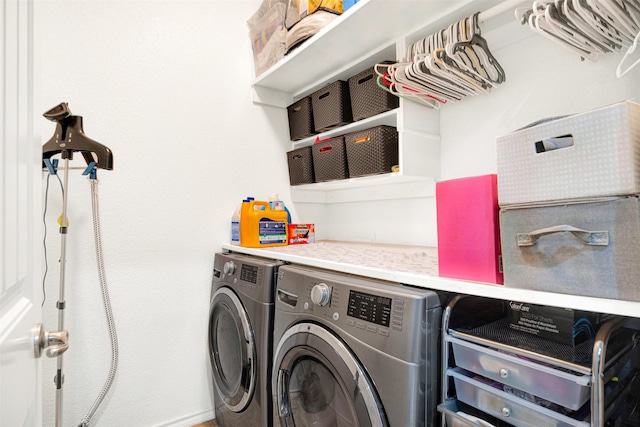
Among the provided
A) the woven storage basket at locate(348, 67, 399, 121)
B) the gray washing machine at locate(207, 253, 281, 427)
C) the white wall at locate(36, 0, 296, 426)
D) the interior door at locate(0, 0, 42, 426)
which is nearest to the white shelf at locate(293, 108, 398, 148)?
the woven storage basket at locate(348, 67, 399, 121)

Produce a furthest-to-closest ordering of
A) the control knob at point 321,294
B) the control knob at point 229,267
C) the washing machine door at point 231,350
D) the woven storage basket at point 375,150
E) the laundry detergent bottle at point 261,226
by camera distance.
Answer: the laundry detergent bottle at point 261,226 → the control knob at point 229,267 → the woven storage basket at point 375,150 → the washing machine door at point 231,350 → the control knob at point 321,294

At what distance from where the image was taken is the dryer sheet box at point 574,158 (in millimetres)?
621

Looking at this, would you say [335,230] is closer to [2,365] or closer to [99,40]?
[99,40]

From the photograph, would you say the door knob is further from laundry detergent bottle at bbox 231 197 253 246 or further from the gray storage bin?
laundry detergent bottle at bbox 231 197 253 246

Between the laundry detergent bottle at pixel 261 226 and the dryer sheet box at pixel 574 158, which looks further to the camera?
the laundry detergent bottle at pixel 261 226

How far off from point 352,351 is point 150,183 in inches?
58.9

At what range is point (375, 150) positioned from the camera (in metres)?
1.68

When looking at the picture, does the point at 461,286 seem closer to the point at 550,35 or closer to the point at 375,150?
the point at 550,35

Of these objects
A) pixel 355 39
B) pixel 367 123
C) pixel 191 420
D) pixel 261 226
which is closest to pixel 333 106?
pixel 367 123

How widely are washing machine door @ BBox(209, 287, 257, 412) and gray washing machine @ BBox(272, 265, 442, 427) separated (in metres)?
0.22

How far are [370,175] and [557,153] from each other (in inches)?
41.5

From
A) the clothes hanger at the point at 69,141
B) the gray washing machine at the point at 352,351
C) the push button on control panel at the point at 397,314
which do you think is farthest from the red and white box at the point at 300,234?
the push button on control panel at the point at 397,314

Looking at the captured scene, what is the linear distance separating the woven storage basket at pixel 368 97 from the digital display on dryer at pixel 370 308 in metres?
0.99

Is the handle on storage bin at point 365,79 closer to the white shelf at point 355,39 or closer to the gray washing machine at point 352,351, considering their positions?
the white shelf at point 355,39
